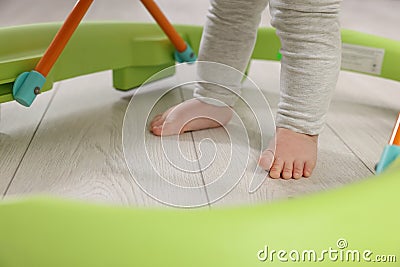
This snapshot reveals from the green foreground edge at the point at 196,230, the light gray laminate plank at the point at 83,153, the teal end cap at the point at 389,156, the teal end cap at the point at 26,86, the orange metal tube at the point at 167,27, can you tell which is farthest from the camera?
the orange metal tube at the point at 167,27

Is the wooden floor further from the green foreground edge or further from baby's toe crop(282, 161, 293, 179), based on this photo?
the green foreground edge

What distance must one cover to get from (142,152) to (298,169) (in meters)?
0.21

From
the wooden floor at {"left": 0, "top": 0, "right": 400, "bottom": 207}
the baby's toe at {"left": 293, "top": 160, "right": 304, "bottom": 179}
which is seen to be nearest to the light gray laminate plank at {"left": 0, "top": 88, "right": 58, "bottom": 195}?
the wooden floor at {"left": 0, "top": 0, "right": 400, "bottom": 207}

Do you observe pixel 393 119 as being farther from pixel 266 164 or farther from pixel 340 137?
pixel 266 164

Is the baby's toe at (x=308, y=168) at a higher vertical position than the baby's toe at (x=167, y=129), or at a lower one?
higher

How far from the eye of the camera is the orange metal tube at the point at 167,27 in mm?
982

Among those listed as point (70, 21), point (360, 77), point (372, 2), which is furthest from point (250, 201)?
point (372, 2)

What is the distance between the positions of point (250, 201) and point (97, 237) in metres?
0.33

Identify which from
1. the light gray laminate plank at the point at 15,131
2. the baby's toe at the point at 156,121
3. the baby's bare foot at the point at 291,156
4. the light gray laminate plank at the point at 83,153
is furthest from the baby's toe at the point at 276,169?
the light gray laminate plank at the point at 15,131

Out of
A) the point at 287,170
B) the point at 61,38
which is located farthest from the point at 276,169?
the point at 61,38

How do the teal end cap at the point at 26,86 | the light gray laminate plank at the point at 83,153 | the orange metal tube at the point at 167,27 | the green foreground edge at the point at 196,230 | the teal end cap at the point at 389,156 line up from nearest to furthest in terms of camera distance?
the green foreground edge at the point at 196,230
the teal end cap at the point at 389,156
the light gray laminate plank at the point at 83,153
the teal end cap at the point at 26,86
the orange metal tube at the point at 167,27

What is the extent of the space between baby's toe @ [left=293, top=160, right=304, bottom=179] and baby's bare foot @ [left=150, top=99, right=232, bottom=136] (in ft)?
0.63

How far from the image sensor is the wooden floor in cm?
69

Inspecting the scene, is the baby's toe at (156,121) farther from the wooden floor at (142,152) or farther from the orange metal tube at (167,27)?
the orange metal tube at (167,27)
